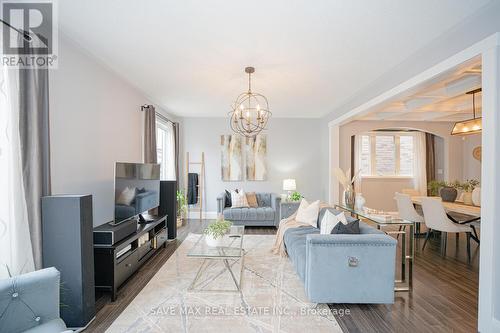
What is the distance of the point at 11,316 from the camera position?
58.8 inches

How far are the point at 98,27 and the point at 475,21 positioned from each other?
3409 mm

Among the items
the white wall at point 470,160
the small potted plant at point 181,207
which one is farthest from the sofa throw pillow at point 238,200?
the white wall at point 470,160

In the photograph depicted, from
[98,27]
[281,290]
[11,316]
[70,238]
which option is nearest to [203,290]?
[281,290]

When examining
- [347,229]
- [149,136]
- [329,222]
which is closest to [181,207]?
[149,136]

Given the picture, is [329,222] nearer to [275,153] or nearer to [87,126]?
[87,126]

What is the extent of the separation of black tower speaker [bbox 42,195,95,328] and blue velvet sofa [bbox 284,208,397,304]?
2069 mm

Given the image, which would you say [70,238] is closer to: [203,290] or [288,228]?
[203,290]

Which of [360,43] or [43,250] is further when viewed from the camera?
[360,43]

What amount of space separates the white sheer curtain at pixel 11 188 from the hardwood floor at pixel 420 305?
2.79 ft

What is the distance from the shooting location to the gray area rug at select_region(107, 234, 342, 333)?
218 centimetres

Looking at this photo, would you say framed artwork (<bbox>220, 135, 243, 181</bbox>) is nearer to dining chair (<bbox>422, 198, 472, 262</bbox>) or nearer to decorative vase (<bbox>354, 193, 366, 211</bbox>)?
decorative vase (<bbox>354, 193, 366, 211</bbox>)

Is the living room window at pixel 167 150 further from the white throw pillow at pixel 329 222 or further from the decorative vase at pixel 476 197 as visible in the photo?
the decorative vase at pixel 476 197

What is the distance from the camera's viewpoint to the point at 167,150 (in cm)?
589

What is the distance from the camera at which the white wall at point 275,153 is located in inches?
262
